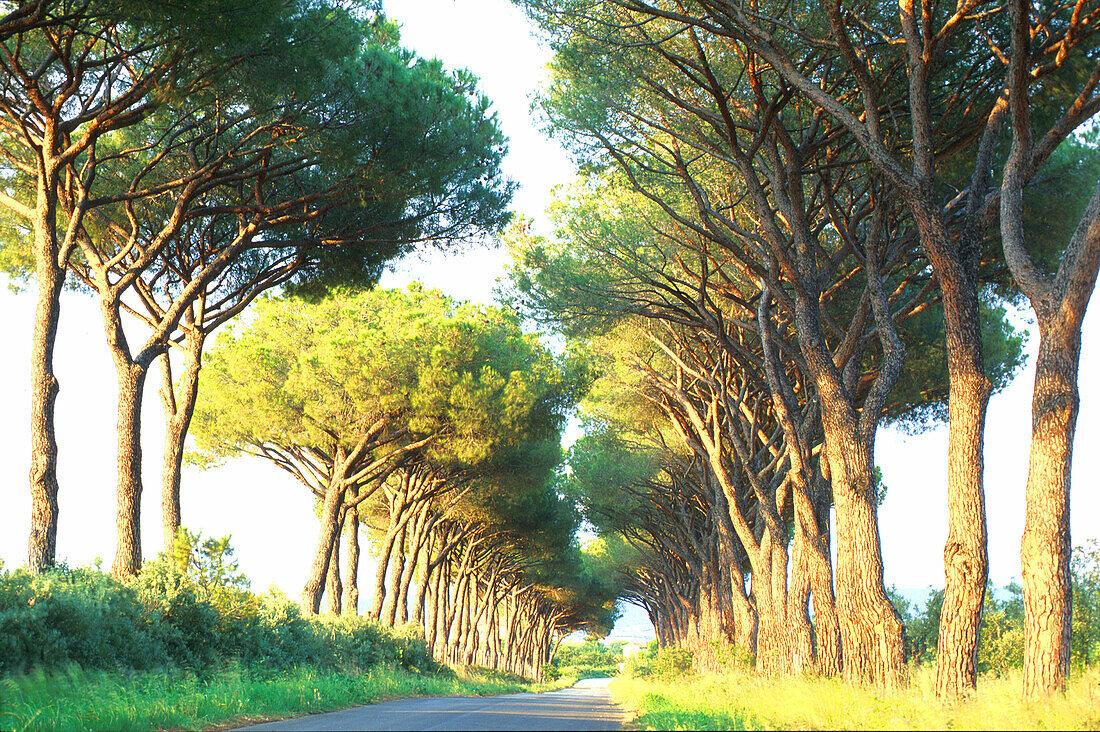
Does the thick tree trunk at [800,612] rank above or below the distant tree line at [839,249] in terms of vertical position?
below

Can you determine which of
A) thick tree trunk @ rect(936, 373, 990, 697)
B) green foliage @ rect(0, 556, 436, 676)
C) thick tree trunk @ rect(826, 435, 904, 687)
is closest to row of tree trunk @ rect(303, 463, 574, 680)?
green foliage @ rect(0, 556, 436, 676)

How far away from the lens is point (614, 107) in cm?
1282

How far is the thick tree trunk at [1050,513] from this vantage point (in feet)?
23.2

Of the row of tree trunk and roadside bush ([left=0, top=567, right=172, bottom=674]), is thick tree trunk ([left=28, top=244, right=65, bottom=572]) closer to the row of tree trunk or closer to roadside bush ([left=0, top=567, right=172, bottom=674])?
roadside bush ([left=0, top=567, right=172, bottom=674])

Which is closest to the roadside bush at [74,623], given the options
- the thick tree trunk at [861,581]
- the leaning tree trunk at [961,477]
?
the thick tree trunk at [861,581]

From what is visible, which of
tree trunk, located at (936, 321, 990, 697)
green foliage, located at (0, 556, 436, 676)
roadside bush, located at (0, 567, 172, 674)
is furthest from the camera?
tree trunk, located at (936, 321, 990, 697)

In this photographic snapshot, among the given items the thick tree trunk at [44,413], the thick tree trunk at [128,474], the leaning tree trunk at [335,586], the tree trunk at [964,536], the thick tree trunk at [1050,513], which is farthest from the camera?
the leaning tree trunk at [335,586]

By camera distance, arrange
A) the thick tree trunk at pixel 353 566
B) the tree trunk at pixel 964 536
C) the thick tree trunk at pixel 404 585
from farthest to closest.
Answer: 1. the thick tree trunk at pixel 404 585
2. the thick tree trunk at pixel 353 566
3. the tree trunk at pixel 964 536

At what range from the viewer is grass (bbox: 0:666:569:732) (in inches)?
261

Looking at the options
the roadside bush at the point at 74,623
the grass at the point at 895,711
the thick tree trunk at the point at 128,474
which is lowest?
the grass at the point at 895,711

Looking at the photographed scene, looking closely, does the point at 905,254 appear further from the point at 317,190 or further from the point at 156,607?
the point at 156,607

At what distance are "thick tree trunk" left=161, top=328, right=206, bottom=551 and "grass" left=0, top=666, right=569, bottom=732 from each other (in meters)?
2.87

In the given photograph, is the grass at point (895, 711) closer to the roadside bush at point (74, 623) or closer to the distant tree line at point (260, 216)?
the roadside bush at point (74, 623)

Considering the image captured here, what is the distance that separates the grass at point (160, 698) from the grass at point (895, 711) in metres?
4.36
